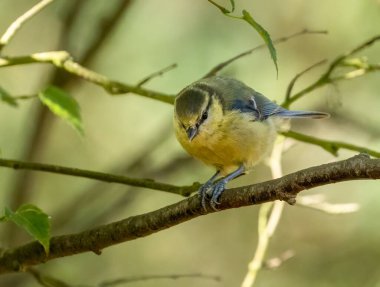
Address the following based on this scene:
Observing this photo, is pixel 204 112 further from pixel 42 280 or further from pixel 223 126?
pixel 42 280

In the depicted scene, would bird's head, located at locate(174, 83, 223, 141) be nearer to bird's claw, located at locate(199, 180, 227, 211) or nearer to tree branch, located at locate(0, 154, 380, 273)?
bird's claw, located at locate(199, 180, 227, 211)

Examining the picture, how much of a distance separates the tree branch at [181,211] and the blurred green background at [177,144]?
1438mm

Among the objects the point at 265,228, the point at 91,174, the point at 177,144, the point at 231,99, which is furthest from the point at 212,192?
the point at 177,144

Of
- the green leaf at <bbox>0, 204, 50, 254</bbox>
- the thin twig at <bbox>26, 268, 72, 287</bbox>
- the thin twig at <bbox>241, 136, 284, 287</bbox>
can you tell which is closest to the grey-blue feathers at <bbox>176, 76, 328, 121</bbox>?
the thin twig at <bbox>241, 136, 284, 287</bbox>

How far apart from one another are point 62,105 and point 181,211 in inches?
14.2

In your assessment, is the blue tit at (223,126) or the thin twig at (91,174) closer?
the thin twig at (91,174)

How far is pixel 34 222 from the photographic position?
130 centimetres

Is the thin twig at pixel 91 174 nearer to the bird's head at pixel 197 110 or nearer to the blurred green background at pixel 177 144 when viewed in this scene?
the bird's head at pixel 197 110

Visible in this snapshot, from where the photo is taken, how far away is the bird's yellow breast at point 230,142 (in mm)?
2074

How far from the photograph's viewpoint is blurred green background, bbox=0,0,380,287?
3326mm

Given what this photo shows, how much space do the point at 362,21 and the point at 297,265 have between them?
116 cm

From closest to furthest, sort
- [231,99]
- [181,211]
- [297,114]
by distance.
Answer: [181,211] < [231,99] < [297,114]

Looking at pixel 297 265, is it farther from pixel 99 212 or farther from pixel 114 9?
pixel 114 9

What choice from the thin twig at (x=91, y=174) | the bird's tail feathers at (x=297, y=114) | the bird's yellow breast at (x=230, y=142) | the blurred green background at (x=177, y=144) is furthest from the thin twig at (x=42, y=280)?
the blurred green background at (x=177, y=144)
